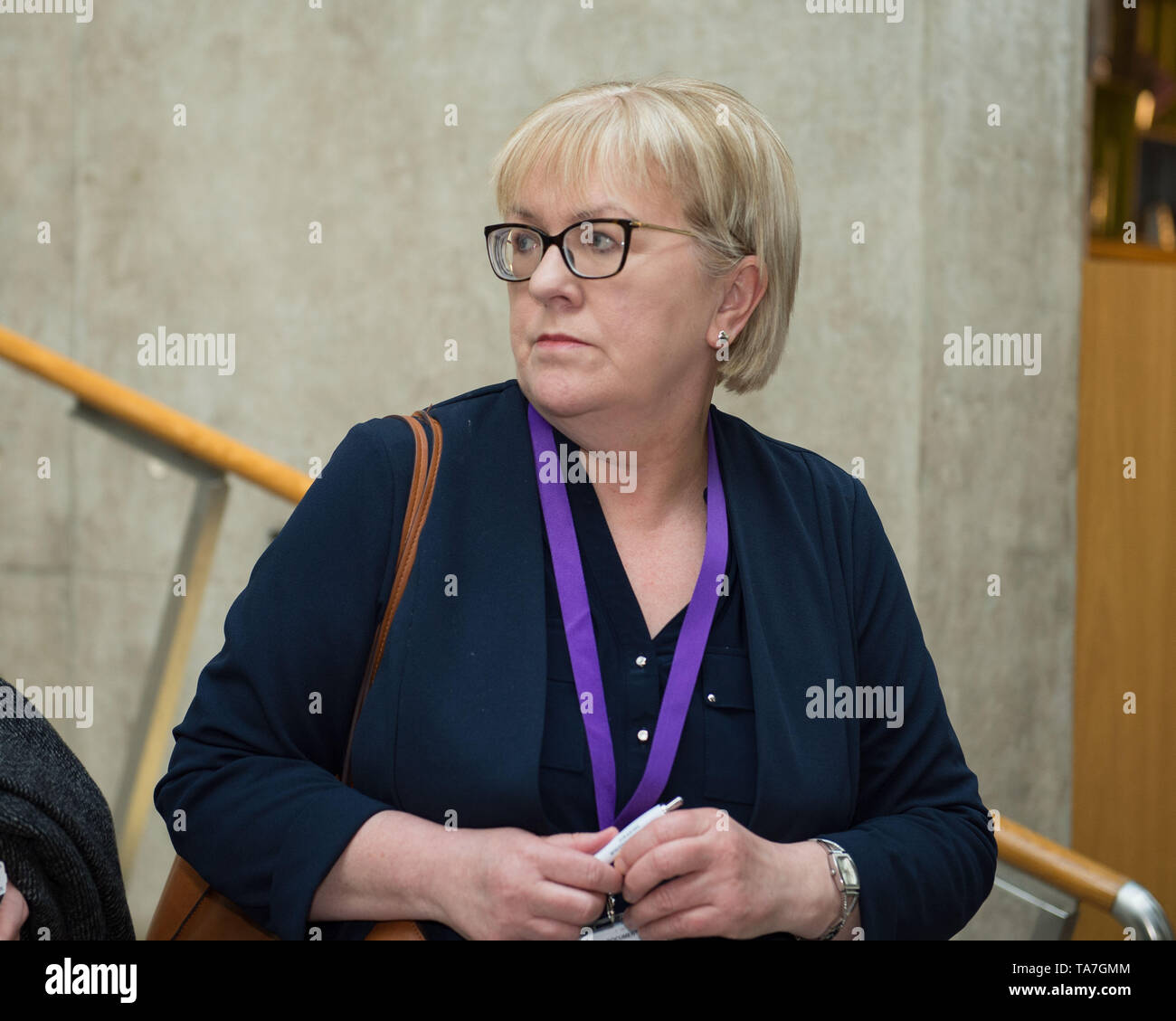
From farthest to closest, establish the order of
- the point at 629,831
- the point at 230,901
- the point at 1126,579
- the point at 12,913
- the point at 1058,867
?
the point at 1126,579 < the point at 1058,867 < the point at 230,901 < the point at 629,831 < the point at 12,913

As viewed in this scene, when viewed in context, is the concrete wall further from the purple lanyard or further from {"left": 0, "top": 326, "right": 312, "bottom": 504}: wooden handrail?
the purple lanyard

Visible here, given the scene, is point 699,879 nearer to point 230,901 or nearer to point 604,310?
point 230,901

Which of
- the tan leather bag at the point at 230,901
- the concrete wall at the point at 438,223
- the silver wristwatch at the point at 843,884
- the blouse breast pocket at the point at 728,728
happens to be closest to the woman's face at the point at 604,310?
the tan leather bag at the point at 230,901

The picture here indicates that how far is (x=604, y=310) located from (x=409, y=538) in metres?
0.37

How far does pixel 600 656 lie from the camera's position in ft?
5.09

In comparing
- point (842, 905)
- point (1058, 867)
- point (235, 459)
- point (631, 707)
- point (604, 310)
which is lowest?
point (1058, 867)

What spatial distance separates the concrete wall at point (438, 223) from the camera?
3.18 metres

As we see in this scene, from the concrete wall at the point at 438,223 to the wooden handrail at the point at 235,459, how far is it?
0.65 metres

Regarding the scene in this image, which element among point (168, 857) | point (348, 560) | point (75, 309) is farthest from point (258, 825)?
point (75, 309)

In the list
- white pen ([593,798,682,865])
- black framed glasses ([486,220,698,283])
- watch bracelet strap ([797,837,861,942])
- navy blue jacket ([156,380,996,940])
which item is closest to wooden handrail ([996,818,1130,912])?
navy blue jacket ([156,380,996,940])

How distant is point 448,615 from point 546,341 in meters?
0.36

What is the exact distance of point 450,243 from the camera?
322 centimetres

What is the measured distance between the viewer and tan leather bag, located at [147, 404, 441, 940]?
150 centimetres

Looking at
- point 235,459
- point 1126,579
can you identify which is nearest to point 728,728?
point 235,459
